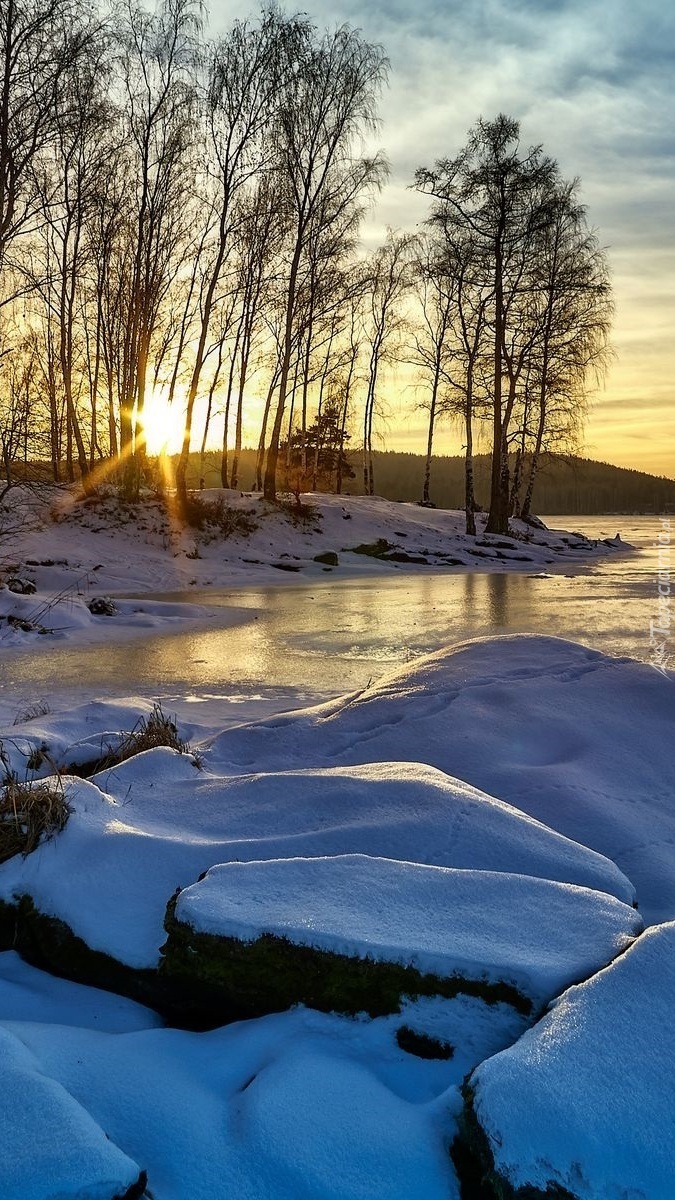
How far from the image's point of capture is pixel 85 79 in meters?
14.0

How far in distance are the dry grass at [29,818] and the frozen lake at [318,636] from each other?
125 inches

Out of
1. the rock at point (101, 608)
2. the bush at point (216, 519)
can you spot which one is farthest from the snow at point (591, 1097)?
the bush at point (216, 519)

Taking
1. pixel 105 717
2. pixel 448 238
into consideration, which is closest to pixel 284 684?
pixel 105 717

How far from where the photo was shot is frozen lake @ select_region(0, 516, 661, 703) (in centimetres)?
665

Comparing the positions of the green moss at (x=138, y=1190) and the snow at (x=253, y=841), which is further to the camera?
the snow at (x=253, y=841)

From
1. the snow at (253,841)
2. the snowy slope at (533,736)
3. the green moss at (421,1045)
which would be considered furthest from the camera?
the snowy slope at (533,736)

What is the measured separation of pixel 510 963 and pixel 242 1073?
0.68 m

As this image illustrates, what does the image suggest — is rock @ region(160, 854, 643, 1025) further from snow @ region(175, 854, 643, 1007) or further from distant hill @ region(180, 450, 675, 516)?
distant hill @ region(180, 450, 675, 516)

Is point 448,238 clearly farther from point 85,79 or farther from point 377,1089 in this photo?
point 377,1089

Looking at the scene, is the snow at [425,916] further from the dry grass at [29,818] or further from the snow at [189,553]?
the snow at [189,553]

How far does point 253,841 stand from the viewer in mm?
2656

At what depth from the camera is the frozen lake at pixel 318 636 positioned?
6648 millimetres

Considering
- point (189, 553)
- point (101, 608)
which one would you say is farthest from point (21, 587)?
point (189, 553)

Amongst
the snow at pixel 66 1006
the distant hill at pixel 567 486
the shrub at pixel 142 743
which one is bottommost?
the snow at pixel 66 1006
